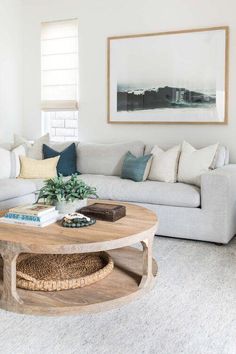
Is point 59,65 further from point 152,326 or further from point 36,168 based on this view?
point 152,326

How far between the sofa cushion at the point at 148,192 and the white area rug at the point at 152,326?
1013mm

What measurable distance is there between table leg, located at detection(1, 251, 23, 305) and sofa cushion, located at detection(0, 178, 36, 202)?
1569 millimetres

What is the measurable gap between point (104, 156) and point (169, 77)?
114 cm

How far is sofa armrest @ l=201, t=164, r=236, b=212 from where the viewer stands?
369 centimetres

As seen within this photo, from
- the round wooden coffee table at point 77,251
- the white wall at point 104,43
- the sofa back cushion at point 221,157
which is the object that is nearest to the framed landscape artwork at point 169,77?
the white wall at point 104,43

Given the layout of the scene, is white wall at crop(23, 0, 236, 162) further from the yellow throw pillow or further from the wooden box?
the wooden box

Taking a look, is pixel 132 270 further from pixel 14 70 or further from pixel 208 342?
pixel 14 70

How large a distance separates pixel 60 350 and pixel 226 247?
6.85 ft

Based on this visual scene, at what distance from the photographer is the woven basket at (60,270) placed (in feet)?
8.49

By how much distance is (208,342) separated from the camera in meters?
2.11

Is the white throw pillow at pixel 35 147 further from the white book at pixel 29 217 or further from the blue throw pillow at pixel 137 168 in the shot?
the white book at pixel 29 217

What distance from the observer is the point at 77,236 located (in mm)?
2492

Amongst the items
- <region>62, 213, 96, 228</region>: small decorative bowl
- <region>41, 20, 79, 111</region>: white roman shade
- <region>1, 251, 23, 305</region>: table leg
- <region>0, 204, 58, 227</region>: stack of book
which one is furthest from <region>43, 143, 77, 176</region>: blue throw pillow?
<region>1, 251, 23, 305</region>: table leg

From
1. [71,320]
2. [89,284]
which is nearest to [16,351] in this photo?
[71,320]
